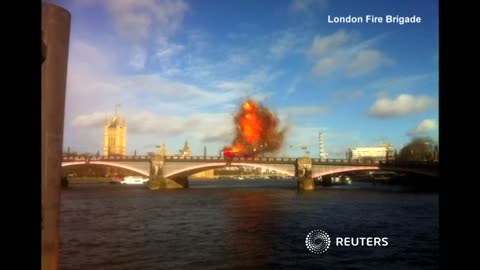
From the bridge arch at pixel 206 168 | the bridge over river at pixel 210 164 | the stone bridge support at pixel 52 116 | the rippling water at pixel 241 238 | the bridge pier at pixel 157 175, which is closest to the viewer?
the stone bridge support at pixel 52 116

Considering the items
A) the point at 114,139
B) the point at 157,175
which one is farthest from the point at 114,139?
the point at 157,175

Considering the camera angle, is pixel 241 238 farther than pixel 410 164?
No

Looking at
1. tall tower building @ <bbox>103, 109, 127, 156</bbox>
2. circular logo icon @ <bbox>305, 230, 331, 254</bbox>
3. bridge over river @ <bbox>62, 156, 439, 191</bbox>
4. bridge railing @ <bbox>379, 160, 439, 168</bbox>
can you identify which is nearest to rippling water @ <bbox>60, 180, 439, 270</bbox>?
circular logo icon @ <bbox>305, 230, 331, 254</bbox>

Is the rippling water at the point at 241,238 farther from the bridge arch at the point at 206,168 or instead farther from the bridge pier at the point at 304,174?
the bridge arch at the point at 206,168

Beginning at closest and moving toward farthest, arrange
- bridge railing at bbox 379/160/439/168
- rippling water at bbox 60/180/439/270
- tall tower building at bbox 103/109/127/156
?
rippling water at bbox 60/180/439/270
bridge railing at bbox 379/160/439/168
tall tower building at bbox 103/109/127/156

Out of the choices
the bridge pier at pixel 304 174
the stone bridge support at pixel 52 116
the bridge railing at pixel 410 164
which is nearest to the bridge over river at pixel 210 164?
the bridge pier at pixel 304 174

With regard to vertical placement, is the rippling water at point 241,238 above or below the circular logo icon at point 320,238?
below

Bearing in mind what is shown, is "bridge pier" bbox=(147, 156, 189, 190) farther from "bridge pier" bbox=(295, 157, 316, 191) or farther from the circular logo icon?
the circular logo icon

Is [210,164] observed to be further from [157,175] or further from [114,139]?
[114,139]
